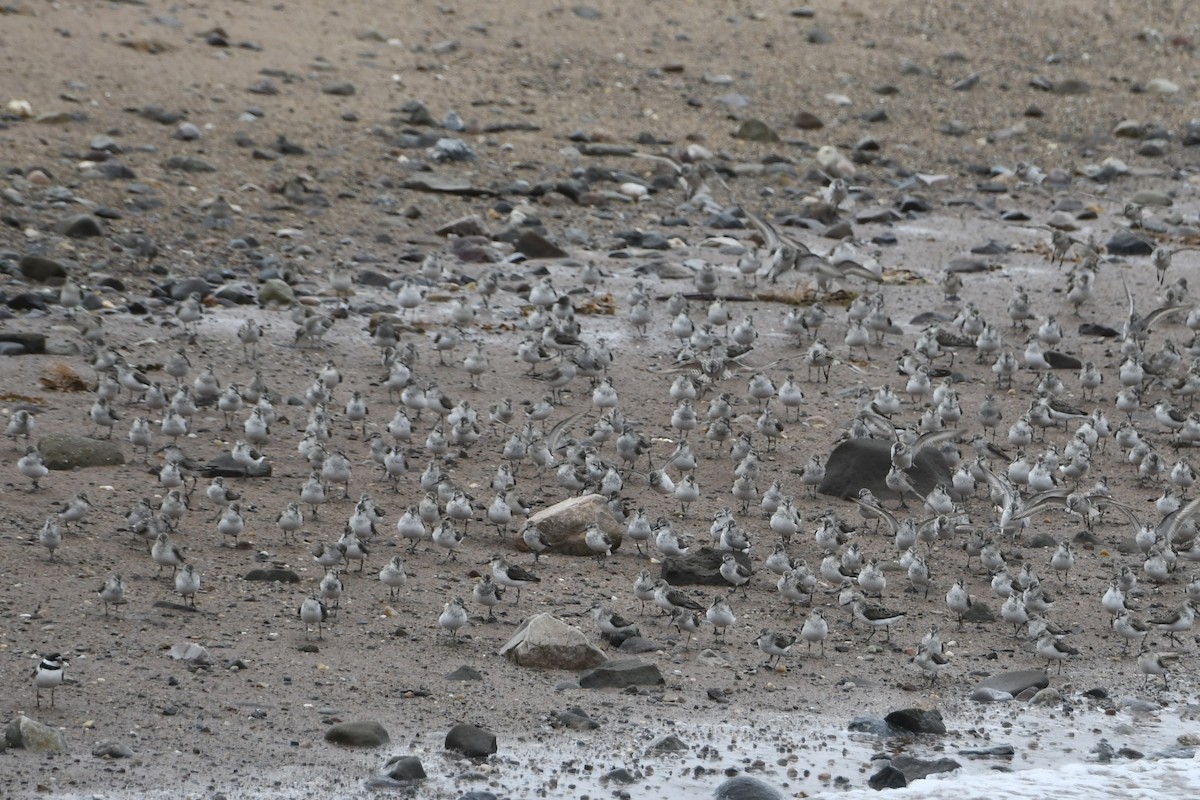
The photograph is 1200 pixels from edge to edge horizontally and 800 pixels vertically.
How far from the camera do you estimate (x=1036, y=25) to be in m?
35.2

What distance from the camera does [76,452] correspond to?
48.3ft

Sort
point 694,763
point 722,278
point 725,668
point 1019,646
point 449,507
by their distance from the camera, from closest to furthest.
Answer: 1. point 694,763
2. point 725,668
3. point 1019,646
4. point 449,507
5. point 722,278

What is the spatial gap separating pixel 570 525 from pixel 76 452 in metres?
4.26

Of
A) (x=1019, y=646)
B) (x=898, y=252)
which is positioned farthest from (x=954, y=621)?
(x=898, y=252)

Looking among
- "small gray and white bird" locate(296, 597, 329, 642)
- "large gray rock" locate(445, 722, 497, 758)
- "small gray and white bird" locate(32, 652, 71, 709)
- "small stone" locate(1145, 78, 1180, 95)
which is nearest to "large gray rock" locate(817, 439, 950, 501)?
"small gray and white bird" locate(296, 597, 329, 642)

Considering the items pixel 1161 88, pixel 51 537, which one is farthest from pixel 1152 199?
pixel 51 537

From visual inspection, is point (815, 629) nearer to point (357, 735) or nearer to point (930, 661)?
point (930, 661)

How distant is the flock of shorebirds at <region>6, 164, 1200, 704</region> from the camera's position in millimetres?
13188

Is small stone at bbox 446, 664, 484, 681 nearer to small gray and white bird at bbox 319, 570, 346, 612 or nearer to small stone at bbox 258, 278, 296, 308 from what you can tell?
small gray and white bird at bbox 319, 570, 346, 612

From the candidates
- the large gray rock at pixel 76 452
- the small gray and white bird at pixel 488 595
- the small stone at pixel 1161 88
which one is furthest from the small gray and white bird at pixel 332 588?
the small stone at pixel 1161 88

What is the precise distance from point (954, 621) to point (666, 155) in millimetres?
14106

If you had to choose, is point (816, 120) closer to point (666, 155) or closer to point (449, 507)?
point (666, 155)

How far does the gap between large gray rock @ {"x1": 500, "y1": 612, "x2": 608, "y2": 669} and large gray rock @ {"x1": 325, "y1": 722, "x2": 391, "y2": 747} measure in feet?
5.04

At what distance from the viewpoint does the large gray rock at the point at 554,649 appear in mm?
11547
